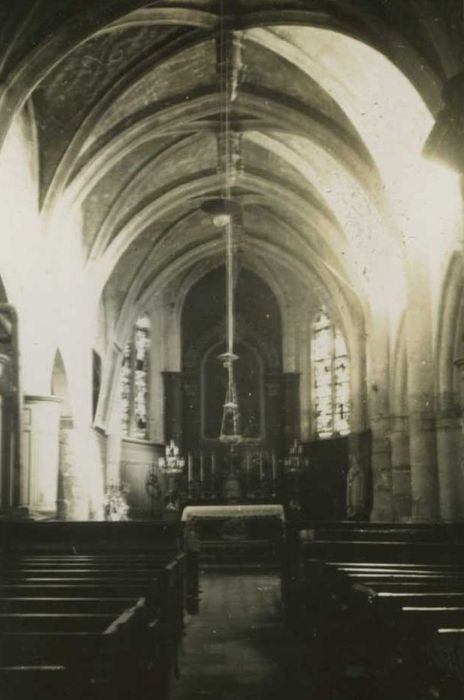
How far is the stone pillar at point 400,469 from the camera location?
17.1 metres

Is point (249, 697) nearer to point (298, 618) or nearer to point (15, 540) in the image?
point (298, 618)

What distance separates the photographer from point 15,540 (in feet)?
33.2

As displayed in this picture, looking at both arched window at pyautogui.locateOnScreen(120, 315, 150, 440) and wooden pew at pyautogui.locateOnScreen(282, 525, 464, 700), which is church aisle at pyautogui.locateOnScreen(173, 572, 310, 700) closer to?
wooden pew at pyautogui.locateOnScreen(282, 525, 464, 700)

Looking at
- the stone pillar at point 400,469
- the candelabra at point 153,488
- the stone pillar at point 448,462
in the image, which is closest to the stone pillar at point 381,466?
the stone pillar at point 400,469

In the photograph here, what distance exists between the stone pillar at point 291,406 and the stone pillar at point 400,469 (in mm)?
8141

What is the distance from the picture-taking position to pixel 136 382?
26750 mm

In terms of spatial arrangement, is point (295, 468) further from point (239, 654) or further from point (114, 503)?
point (239, 654)

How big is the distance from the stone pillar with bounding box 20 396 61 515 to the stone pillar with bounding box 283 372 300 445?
1267 centimetres

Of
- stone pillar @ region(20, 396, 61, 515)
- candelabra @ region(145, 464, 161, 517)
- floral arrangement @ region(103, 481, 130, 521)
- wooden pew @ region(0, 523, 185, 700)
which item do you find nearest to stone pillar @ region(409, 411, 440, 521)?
stone pillar @ region(20, 396, 61, 515)

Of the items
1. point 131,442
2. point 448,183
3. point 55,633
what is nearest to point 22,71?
point 448,183

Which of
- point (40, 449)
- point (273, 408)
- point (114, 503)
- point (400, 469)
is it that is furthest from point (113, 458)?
point (400, 469)

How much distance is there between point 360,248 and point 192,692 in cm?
1517

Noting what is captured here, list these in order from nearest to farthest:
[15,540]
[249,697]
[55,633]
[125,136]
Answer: [55,633], [249,697], [15,540], [125,136]

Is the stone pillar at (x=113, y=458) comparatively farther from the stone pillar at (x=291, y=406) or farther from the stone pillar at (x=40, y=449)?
the stone pillar at (x=40, y=449)
